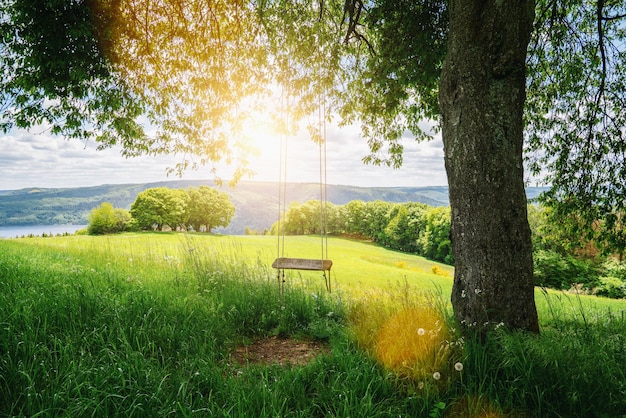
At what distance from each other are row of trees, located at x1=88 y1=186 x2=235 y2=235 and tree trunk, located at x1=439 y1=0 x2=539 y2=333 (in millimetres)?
40484

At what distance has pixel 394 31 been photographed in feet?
22.0

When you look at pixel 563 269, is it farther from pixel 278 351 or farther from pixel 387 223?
pixel 278 351

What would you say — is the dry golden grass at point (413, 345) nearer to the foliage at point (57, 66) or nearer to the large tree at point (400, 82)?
the large tree at point (400, 82)

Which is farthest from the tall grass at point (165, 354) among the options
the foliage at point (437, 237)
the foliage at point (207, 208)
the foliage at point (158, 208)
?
the foliage at point (207, 208)

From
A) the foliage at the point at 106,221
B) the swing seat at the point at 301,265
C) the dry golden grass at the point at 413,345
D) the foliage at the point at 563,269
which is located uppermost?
the swing seat at the point at 301,265

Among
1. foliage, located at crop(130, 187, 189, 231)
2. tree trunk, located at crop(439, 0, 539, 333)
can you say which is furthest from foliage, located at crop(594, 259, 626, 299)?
foliage, located at crop(130, 187, 189, 231)

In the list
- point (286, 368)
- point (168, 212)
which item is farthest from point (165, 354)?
point (168, 212)

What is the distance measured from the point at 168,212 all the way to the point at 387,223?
3773 centimetres

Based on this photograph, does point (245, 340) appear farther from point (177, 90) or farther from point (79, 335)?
point (177, 90)

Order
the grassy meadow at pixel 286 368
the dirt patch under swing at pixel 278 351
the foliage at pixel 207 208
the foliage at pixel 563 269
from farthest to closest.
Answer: the foliage at pixel 207 208, the foliage at pixel 563 269, the dirt patch under swing at pixel 278 351, the grassy meadow at pixel 286 368

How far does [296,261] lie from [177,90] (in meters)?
4.63

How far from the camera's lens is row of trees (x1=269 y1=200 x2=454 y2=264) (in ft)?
179

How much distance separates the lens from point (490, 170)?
3.74m

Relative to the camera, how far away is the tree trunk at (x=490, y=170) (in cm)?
369
